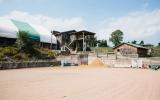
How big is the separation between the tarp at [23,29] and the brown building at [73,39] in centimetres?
397

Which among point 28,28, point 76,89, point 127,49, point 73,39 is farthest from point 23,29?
point 76,89

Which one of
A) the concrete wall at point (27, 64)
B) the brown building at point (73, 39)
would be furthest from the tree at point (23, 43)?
the brown building at point (73, 39)

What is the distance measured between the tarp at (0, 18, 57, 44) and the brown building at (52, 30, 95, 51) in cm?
397

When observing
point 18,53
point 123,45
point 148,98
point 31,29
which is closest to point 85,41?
point 123,45

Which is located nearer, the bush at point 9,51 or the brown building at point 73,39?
the bush at point 9,51

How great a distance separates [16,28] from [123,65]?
77.0 feet

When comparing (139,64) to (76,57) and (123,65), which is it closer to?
(123,65)

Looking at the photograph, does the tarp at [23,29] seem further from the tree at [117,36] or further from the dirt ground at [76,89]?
the tree at [117,36]

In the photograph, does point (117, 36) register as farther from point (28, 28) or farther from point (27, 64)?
point (27, 64)

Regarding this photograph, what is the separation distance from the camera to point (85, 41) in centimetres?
5438

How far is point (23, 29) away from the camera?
44844mm

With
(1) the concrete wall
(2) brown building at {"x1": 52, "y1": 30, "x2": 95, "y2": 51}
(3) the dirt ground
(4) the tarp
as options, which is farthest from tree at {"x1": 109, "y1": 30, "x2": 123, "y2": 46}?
(3) the dirt ground

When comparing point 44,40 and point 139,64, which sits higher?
point 44,40

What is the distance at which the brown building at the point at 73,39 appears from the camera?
179 feet
